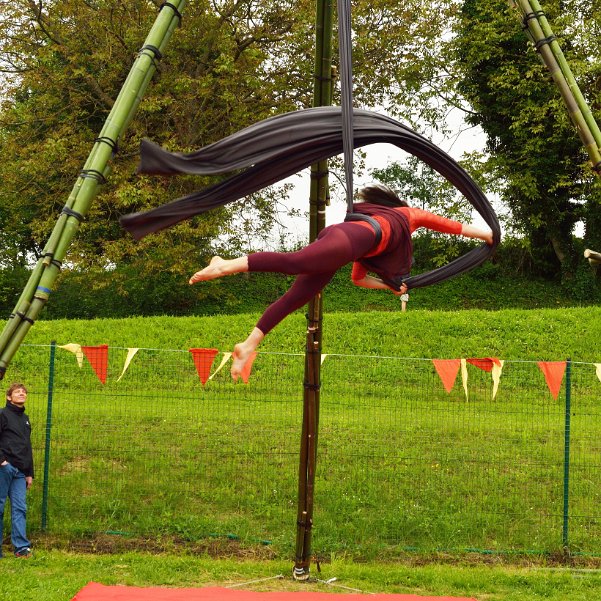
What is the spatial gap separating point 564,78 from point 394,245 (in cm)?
115

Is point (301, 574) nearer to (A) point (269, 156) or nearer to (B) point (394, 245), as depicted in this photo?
(B) point (394, 245)

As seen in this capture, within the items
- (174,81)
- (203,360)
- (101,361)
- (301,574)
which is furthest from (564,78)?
(174,81)

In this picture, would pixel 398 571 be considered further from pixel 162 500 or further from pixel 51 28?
pixel 51 28

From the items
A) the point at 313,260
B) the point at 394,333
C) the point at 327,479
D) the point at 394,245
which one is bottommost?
the point at 327,479

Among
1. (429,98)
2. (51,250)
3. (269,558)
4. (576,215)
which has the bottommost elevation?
(269,558)

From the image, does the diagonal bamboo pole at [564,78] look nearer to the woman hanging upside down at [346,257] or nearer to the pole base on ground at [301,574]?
the woman hanging upside down at [346,257]

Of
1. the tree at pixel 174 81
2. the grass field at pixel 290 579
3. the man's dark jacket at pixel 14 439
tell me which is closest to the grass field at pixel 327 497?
the grass field at pixel 290 579

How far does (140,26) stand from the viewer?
14.3 metres

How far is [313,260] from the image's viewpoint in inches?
113

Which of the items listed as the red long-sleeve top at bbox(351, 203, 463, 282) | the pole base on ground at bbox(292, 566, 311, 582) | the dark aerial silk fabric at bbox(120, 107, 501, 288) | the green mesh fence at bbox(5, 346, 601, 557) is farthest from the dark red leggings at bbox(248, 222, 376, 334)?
the green mesh fence at bbox(5, 346, 601, 557)

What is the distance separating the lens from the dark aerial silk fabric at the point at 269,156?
302 centimetres

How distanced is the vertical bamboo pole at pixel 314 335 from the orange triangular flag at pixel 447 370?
1.45 metres

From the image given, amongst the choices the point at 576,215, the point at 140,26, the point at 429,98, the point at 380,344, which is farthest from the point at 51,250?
the point at 576,215

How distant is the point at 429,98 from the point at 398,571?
1156 centimetres
